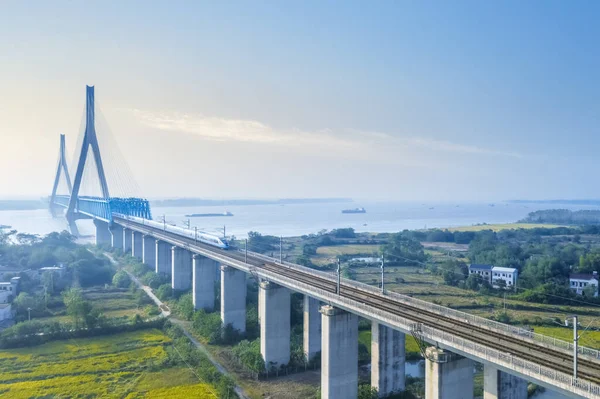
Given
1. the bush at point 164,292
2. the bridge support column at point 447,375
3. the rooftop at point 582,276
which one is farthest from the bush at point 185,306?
the rooftop at point 582,276

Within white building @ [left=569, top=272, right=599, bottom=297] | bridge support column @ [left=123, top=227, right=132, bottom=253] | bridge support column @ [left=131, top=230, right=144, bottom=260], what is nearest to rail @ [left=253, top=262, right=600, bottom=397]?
white building @ [left=569, top=272, right=599, bottom=297]

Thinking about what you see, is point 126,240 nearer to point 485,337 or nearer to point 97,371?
point 97,371

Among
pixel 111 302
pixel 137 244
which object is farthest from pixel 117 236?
pixel 111 302

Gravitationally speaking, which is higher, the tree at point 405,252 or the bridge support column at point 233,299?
the bridge support column at point 233,299

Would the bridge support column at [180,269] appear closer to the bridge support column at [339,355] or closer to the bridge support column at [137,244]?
the bridge support column at [137,244]

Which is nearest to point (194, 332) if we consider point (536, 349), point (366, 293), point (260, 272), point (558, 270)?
point (260, 272)

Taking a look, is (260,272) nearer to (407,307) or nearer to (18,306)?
(407,307)

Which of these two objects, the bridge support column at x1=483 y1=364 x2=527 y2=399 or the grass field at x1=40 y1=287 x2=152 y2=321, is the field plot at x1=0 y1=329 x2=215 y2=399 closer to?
the grass field at x1=40 y1=287 x2=152 y2=321
